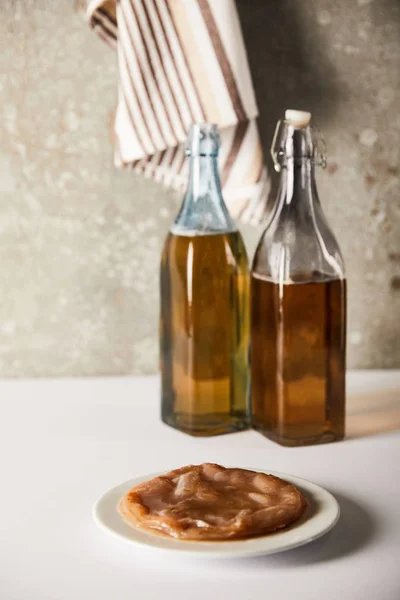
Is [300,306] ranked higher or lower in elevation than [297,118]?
lower

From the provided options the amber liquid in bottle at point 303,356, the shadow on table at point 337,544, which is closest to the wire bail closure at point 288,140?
the amber liquid in bottle at point 303,356

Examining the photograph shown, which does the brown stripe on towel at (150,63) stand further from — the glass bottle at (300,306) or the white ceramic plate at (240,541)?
the white ceramic plate at (240,541)

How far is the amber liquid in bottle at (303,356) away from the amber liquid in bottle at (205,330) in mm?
36

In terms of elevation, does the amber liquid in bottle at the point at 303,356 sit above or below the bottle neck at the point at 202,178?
below

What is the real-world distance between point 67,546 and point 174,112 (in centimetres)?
56

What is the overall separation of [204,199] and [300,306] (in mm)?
150

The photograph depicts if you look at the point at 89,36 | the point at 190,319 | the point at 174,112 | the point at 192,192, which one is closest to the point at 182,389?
the point at 190,319

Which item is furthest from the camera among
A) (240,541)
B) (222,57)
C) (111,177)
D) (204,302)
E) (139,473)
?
(111,177)

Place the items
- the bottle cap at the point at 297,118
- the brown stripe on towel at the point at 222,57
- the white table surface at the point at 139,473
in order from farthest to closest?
the brown stripe on towel at the point at 222,57 < the bottle cap at the point at 297,118 < the white table surface at the point at 139,473

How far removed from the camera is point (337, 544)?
24.0 inches

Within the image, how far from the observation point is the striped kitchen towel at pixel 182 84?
976 millimetres

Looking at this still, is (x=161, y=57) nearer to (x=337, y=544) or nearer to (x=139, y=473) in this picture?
(x=139, y=473)

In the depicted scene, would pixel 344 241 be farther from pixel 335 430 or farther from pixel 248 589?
pixel 248 589

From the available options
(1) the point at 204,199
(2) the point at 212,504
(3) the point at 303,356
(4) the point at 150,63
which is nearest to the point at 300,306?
(3) the point at 303,356
